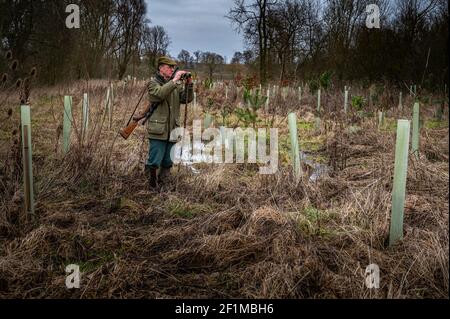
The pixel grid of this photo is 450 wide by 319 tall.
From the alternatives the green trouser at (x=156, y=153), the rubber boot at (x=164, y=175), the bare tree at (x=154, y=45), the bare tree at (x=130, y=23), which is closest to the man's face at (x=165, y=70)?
the bare tree at (x=130, y=23)

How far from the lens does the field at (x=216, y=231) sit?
2600 millimetres

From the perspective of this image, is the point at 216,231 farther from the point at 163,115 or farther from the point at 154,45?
the point at 154,45

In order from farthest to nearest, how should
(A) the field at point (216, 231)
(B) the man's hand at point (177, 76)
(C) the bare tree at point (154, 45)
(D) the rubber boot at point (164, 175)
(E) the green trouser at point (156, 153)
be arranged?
(C) the bare tree at point (154, 45), (D) the rubber boot at point (164, 175), (E) the green trouser at point (156, 153), (B) the man's hand at point (177, 76), (A) the field at point (216, 231)

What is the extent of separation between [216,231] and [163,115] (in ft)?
5.92

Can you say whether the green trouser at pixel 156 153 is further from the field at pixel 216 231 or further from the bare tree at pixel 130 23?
the bare tree at pixel 130 23

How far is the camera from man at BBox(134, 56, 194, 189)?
4.59 m

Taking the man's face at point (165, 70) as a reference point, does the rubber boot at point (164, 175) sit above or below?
below

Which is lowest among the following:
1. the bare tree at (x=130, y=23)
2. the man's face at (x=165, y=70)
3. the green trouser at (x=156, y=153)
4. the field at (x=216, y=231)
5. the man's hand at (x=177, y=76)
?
the field at (x=216, y=231)

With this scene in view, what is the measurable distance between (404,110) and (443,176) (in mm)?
4828

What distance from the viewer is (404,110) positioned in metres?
8.80

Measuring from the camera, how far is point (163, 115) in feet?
15.4

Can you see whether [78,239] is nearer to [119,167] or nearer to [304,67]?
[119,167]

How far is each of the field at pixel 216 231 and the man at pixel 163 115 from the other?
28 centimetres

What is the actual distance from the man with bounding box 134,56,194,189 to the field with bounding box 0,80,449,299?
280 mm
